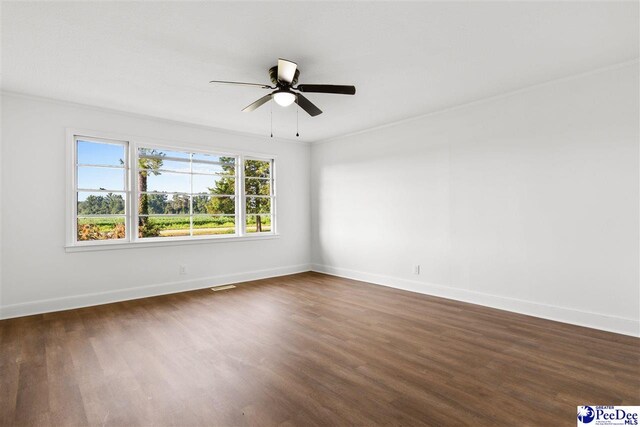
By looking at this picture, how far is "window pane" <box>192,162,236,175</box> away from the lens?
209 inches

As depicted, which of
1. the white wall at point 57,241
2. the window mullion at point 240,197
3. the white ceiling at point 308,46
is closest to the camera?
the white ceiling at point 308,46

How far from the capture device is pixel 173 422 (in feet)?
6.15

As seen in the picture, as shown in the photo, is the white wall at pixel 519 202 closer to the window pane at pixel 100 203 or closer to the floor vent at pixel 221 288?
the floor vent at pixel 221 288

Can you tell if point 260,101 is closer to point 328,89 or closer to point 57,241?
point 328,89

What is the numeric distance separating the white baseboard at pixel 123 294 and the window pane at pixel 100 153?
181 centimetres

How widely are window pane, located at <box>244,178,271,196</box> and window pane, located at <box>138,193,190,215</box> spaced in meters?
1.12

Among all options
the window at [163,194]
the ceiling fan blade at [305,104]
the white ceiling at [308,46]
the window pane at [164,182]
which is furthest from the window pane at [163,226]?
the ceiling fan blade at [305,104]

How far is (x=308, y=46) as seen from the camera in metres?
2.72

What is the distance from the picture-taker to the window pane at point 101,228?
170 inches

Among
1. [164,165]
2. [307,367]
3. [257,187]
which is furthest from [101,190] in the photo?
[307,367]

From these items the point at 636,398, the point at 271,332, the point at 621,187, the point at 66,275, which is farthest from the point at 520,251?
the point at 66,275

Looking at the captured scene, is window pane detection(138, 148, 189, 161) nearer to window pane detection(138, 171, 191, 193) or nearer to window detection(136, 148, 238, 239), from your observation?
window detection(136, 148, 238, 239)

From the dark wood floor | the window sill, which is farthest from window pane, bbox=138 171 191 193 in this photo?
the dark wood floor

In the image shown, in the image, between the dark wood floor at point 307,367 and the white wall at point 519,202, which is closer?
the dark wood floor at point 307,367
